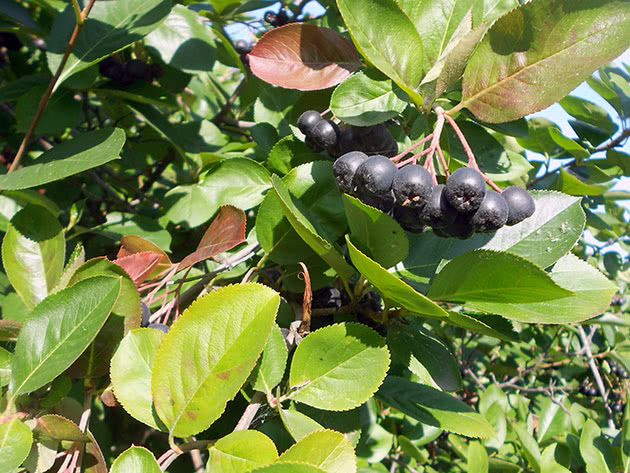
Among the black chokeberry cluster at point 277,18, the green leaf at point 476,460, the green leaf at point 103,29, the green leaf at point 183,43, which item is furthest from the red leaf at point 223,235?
the black chokeberry cluster at point 277,18

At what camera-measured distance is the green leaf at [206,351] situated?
0.71 meters

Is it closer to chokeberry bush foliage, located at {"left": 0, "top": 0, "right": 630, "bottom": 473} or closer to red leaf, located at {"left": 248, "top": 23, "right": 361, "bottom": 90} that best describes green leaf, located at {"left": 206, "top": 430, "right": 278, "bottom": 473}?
chokeberry bush foliage, located at {"left": 0, "top": 0, "right": 630, "bottom": 473}

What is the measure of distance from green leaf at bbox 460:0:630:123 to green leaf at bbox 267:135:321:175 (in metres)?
0.37

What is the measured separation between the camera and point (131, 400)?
0.77 metres

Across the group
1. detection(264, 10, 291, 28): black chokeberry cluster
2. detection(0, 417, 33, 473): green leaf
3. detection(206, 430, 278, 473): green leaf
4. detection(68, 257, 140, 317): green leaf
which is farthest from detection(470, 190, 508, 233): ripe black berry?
detection(264, 10, 291, 28): black chokeberry cluster

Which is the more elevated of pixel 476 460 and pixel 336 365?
pixel 336 365

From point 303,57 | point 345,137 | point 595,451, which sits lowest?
point 595,451

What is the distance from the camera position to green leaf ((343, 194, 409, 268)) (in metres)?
0.80

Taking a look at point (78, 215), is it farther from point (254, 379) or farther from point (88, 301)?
point (254, 379)

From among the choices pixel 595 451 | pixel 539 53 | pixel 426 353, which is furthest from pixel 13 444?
pixel 595 451

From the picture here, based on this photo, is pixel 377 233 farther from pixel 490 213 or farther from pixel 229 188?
pixel 229 188

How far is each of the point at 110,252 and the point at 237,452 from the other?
126 centimetres

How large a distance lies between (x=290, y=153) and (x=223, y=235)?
0.28 metres

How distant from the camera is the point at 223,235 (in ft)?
3.27
